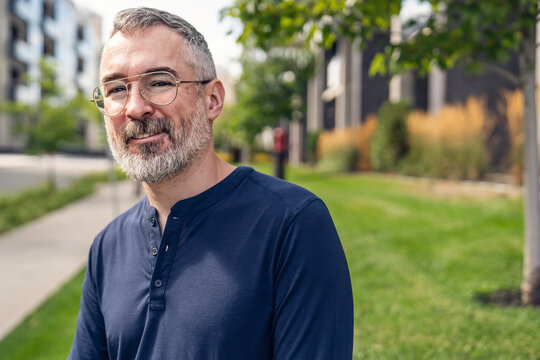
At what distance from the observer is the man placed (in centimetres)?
138

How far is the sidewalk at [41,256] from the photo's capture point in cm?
503

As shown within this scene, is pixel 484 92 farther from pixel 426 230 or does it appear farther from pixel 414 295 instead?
pixel 414 295

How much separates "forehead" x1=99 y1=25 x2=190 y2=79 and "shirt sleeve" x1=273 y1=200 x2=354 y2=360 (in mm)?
604

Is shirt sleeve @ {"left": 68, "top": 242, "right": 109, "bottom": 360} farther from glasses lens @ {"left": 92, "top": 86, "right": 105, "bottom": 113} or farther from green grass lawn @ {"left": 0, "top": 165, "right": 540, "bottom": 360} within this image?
green grass lawn @ {"left": 0, "top": 165, "right": 540, "bottom": 360}

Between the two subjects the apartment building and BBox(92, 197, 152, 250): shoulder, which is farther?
the apartment building

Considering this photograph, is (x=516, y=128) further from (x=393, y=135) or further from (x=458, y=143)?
(x=393, y=135)

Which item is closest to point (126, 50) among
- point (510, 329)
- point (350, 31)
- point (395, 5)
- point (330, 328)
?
point (330, 328)

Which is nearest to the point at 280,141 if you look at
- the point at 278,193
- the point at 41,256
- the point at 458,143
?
the point at 458,143

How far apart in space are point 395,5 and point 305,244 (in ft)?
8.50

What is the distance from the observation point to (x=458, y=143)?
10.4m

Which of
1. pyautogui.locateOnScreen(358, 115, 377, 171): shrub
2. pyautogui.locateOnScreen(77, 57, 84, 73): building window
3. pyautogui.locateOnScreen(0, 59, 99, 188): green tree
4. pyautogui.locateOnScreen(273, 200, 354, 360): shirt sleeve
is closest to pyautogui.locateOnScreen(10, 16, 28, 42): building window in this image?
pyautogui.locateOnScreen(77, 57, 84, 73): building window

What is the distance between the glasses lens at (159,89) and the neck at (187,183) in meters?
0.21

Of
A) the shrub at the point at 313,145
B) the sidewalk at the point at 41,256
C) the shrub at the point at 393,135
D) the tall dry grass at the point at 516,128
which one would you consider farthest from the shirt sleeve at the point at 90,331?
the shrub at the point at 313,145

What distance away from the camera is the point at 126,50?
1572 millimetres
